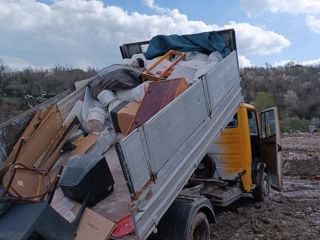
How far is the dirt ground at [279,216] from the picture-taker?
12.6 ft

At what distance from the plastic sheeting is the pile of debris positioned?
0.6 inches

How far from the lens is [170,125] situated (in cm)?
238

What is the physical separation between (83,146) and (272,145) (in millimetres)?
3777

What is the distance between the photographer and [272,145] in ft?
17.2

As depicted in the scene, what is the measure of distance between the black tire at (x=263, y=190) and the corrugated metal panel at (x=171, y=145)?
86.6 inches

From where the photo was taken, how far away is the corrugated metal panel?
1.97 m

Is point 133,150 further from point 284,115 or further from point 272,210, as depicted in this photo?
point 284,115

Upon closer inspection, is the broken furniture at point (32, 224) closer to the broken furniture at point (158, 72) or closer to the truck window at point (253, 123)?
the broken furniture at point (158, 72)

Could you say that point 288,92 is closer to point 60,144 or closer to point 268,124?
point 268,124

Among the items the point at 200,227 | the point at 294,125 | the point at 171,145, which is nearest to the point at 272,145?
the point at 200,227

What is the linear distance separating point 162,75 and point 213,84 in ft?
2.77

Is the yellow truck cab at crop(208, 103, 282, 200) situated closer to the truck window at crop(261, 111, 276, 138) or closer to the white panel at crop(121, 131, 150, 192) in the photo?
the truck window at crop(261, 111, 276, 138)

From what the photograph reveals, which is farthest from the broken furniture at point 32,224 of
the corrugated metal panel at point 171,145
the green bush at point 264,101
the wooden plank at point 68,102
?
the green bush at point 264,101

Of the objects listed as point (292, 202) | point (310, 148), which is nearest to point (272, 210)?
point (292, 202)
